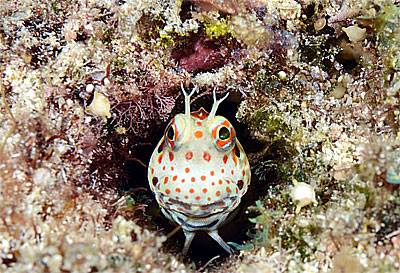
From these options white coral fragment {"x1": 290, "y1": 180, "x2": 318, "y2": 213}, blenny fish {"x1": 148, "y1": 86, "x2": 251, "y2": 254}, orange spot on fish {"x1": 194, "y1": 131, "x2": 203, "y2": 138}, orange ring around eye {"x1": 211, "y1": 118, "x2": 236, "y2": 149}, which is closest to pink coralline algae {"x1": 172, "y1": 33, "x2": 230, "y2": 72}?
blenny fish {"x1": 148, "y1": 86, "x2": 251, "y2": 254}

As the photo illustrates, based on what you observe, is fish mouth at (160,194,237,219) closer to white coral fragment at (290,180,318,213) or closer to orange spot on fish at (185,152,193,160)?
orange spot on fish at (185,152,193,160)

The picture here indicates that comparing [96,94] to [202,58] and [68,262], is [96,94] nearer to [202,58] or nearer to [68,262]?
[202,58]

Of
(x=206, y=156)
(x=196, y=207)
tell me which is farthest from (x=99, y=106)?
(x=196, y=207)

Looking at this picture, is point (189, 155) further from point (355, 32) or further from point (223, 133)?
point (355, 32)

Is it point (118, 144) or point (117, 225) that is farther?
point (118, 144)

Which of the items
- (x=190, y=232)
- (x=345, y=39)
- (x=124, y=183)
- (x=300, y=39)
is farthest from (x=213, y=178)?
(x=345, y=39)
